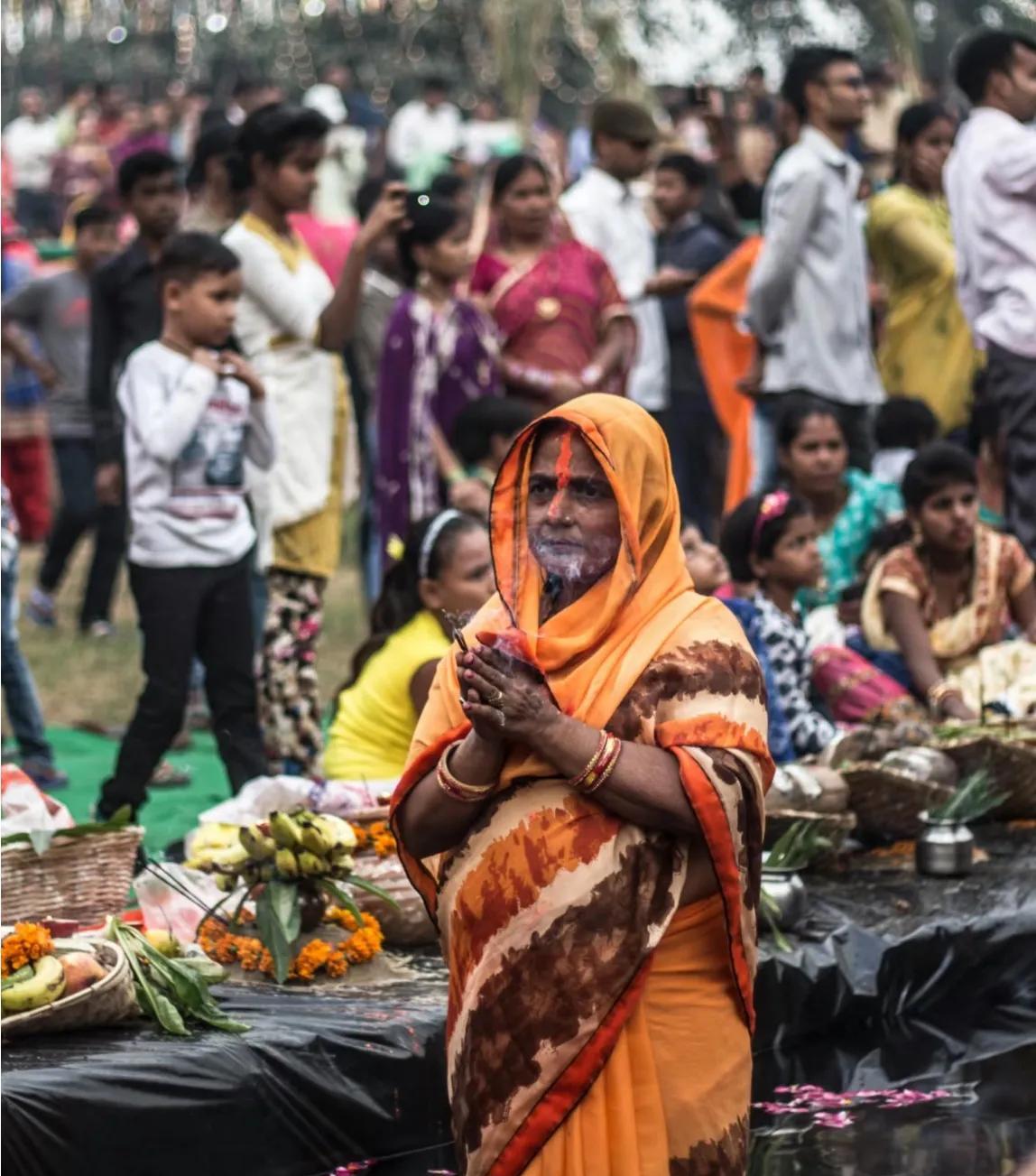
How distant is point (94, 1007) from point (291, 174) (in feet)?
12.2

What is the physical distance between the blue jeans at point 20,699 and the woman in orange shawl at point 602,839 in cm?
374

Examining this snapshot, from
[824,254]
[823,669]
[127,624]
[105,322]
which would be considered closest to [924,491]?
[823,669]

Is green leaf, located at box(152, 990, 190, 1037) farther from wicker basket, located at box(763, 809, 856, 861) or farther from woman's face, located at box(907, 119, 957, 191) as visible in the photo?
woman's face, located at box(907, 119, 957, 191)

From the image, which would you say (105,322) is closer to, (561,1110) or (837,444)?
(837,444)

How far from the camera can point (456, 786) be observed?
3426 millimetres

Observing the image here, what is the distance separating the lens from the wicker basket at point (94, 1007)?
13.8 feet

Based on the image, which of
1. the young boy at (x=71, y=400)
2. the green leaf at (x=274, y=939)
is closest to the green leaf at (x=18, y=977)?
the green leaf at (x=274, y=939)

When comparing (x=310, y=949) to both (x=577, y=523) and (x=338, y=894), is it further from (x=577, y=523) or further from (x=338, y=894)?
(x=577, y=523)

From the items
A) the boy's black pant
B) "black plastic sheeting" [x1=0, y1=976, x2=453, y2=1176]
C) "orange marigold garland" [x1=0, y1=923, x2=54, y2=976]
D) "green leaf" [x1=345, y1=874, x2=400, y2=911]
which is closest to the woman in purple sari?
the boy's black pant

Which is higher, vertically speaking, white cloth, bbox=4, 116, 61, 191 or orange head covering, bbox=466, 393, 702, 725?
white cloth, bbox=4, 116, 61, 191

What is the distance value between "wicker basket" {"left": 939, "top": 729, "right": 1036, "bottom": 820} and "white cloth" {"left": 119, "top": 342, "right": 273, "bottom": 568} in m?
2.11

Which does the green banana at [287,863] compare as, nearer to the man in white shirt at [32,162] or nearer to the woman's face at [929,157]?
the woman's face at [929,157]

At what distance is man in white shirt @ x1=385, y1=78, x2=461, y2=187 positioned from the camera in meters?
19.2

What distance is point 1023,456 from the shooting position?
26.9ft
